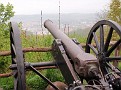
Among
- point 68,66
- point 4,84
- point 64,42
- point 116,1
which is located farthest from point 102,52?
point 116,1

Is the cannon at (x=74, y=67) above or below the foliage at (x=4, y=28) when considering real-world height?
above

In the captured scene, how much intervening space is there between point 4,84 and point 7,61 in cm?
48

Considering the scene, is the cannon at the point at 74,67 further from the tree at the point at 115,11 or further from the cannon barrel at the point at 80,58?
the tree at the point at 115,11

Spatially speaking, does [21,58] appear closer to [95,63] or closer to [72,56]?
[72,56]

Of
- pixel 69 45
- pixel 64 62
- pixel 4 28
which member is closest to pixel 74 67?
pixel 64 62

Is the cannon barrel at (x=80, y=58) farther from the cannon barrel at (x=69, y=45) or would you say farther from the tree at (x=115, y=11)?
the tree at (x=115, y=11)

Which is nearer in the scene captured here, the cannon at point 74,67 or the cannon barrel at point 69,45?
the cannon at point 74,67

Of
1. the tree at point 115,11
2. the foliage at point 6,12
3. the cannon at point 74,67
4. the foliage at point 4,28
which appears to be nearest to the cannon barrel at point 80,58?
the cannon at point 74,67

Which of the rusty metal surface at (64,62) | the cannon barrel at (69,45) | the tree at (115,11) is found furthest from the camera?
the tree at (115,11)

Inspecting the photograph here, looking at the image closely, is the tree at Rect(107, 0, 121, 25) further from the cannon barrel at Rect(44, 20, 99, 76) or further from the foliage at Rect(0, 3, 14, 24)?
the cannon barrel at Rect(44, 20, 99, 76)

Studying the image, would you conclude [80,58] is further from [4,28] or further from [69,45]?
[4,28]

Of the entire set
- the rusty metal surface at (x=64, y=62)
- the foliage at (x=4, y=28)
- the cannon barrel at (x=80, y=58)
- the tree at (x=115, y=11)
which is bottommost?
the tree at (x=115, y=11)

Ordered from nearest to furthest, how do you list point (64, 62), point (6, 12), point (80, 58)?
point (80, 58) → point (64, 62) → point (6, 12)

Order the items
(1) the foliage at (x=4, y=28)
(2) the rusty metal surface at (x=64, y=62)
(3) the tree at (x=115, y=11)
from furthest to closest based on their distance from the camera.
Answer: (3) the tree at (x=115, y=11) → (1) the foliage at (x=4, y=28) → (2) the rusty metal surface at (x=64, y=62)
